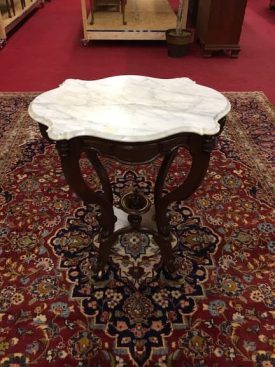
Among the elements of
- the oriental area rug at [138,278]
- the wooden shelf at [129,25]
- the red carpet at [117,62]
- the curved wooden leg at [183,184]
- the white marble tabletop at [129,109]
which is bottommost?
the red carpet at [117,62]

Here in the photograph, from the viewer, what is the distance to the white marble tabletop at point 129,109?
3.69 feet

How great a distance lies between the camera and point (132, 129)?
1.13 m

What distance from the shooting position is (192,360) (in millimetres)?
1219

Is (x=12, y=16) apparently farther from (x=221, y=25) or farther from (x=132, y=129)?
(x=132, y=129)

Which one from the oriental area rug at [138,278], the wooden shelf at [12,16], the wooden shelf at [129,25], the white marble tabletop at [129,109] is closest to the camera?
the white marble tabletop at [129,109]

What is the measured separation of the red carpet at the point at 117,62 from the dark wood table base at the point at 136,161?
224cm

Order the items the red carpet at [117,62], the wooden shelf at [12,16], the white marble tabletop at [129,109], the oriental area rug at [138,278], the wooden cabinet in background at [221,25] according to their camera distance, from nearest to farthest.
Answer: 1. the white marble tabletop at [129,109]
2. the oriental area rug at [138,278]
3. the red carpet at [117,62]
4. the wooden cabinet in background at [221,25]
5. the wooden shelf at [12,16]

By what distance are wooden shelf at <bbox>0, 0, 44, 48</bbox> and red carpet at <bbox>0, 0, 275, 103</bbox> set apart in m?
0.13

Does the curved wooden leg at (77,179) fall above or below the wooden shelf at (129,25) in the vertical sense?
above

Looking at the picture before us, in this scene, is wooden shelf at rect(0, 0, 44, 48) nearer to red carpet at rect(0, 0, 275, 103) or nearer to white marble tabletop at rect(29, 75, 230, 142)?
red carpet at rect(0, 0, 275, 103)

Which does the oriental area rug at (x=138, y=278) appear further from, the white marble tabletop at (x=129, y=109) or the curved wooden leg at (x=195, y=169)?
the white marble tabletop at (x=129, y=109)

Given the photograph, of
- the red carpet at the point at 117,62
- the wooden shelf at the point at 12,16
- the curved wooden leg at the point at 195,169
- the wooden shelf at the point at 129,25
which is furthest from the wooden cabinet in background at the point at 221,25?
the curved wooden leg at the point at 195,169

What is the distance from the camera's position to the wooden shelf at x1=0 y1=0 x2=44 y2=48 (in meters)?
4.46

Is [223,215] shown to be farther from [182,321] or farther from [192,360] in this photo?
[192,360]
